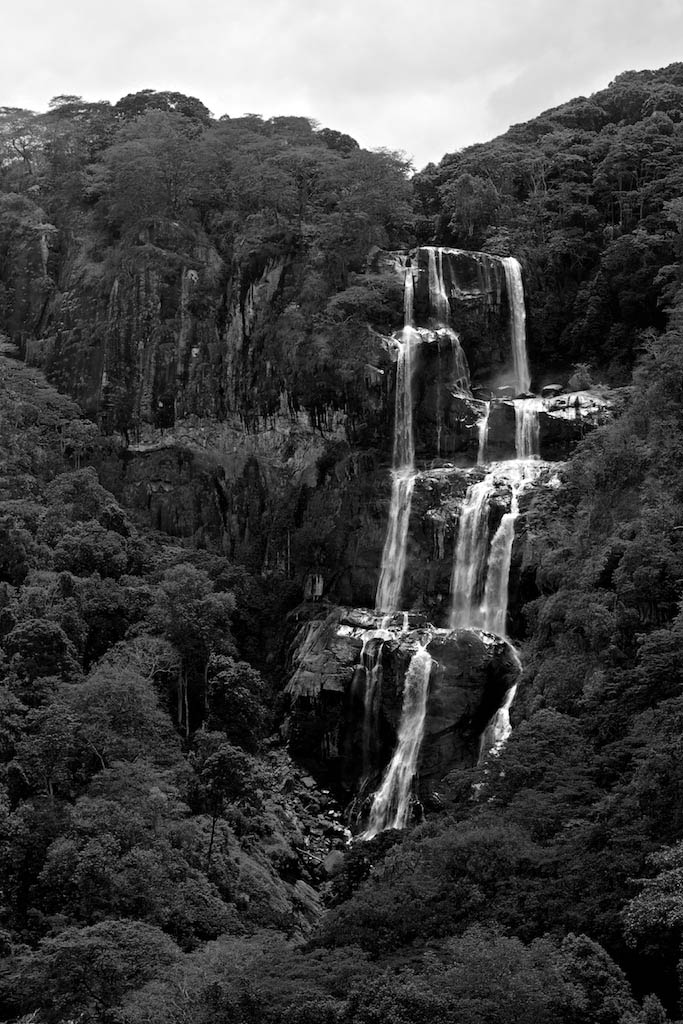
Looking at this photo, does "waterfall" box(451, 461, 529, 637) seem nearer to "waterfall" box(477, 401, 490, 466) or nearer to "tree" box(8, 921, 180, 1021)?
Result: "waterfall" box(477, 401, 490, 466)

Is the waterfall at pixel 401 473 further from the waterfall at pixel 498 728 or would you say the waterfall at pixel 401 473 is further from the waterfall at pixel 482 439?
the waterfall at pixel 498 728

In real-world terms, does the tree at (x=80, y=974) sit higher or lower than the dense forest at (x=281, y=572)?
lower

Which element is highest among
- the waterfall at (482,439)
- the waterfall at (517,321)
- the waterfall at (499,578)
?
the waterfall at (517,321)

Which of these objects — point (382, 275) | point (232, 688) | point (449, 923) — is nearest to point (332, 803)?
point (232, 688)

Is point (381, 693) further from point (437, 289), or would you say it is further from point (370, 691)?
point (437, 289)

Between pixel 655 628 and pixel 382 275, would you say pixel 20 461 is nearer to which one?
pixel 382 275

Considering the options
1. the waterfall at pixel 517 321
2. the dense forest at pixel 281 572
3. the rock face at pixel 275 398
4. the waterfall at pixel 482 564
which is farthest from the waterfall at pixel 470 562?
the waterfall at pixel 517 321
